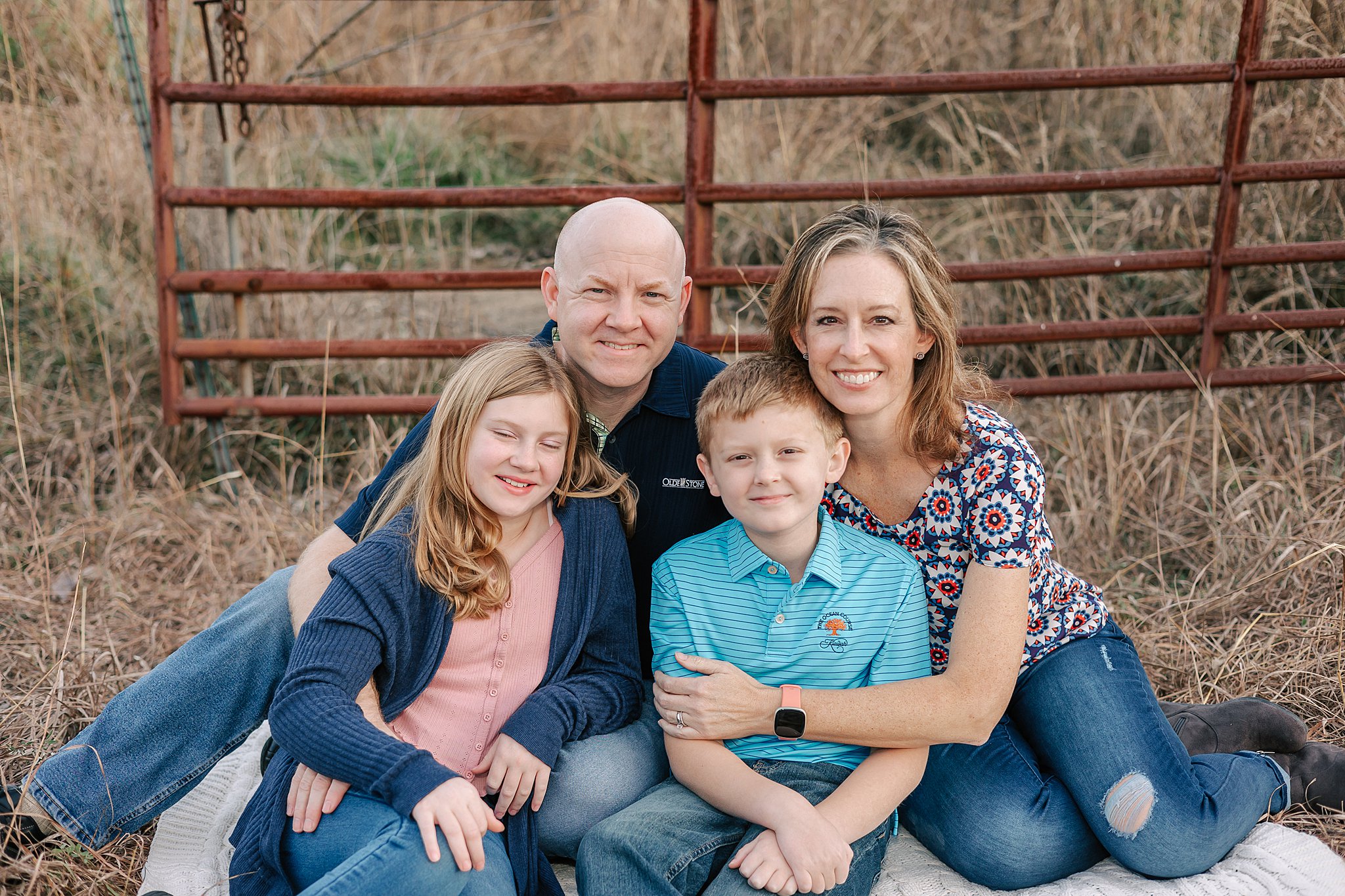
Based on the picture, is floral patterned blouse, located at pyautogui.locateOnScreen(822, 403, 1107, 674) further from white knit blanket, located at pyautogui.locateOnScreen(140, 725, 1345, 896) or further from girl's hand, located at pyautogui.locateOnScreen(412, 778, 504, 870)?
girl's hand, located at pyautogui.locateOnScreen(412, 778, 504, 870)

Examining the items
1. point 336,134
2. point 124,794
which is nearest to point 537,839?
point 124,794

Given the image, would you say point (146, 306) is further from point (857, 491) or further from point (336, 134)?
point (857, 491)

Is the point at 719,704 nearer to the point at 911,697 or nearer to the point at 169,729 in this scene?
A: the point at 911,697

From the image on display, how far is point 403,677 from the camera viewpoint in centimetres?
224

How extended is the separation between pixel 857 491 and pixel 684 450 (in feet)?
1.52

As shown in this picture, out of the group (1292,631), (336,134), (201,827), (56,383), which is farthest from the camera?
(336,134)

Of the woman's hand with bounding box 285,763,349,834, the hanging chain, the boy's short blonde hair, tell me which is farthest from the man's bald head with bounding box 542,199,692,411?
the hanging chain

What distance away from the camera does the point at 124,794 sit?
Answer: 2369 millimetres

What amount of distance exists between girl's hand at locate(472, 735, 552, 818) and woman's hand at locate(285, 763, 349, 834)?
287mm

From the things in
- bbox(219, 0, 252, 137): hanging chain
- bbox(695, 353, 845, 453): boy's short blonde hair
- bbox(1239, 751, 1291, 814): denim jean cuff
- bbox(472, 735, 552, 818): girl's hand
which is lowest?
bbox(1239, 751, 1291, 814): denim jean cuff

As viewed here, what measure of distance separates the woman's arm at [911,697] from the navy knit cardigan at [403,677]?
202mm

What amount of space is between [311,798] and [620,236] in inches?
54.7

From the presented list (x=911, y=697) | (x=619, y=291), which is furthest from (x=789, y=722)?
(x=619, y=291)

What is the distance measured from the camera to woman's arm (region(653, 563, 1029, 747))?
7.13 ft
